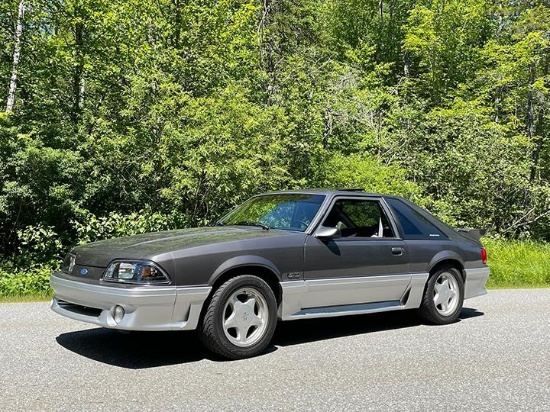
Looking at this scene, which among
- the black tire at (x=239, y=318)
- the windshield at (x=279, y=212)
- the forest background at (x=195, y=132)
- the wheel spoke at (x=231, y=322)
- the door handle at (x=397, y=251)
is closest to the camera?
the black tire at (x=239, y=318)

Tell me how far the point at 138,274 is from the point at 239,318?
105cm

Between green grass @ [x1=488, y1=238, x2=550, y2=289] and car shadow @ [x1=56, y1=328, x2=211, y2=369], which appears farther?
green grass @ [x1=488, y1=238, x2=550, y2=289]

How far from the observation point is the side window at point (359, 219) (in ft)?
21.4

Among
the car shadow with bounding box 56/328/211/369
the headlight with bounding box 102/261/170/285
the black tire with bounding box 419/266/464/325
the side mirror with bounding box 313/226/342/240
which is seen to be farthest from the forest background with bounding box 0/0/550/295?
the side mirror with bounding box 313/226/342/240

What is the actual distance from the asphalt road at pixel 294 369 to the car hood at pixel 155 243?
938 mm

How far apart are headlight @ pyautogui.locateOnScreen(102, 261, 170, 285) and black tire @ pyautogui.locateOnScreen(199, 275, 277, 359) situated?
55cm

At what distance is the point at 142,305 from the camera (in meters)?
4.89

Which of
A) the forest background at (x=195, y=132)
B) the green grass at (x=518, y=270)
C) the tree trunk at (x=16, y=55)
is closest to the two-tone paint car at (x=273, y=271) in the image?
the green grass at (x=518, y=270)

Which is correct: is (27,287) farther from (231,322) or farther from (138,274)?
(231,322)

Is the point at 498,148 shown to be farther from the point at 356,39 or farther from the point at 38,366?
the point at 38,366

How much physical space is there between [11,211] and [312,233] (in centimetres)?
1091

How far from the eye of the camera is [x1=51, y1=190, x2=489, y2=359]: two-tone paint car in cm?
506

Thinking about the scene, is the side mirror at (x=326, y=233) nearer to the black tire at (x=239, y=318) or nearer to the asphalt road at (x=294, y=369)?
the black tire at (x=239, y=318)

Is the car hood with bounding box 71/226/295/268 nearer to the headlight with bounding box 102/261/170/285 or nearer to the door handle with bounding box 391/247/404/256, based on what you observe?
the headlight with bounding box 102/261/170/285
